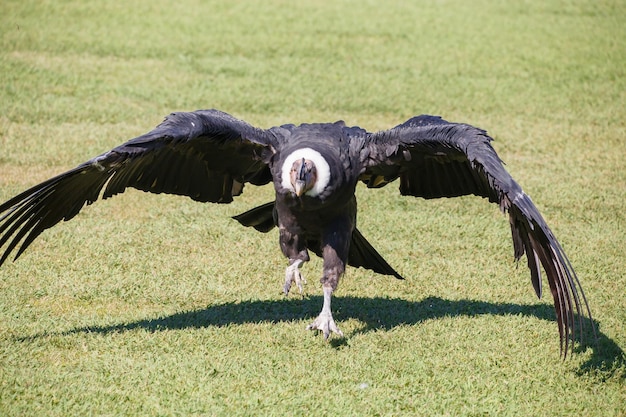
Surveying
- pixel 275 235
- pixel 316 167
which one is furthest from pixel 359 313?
pixel 275 235

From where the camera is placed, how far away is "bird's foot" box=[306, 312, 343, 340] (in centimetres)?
637

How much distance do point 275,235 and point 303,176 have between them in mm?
2694

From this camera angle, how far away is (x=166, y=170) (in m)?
6.61

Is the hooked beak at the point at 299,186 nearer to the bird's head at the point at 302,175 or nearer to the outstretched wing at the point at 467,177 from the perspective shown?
the bird's head at the point at 302,175

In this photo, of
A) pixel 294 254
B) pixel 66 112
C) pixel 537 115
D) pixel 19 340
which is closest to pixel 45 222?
pixel 19 340

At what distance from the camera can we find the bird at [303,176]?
577 centimetres

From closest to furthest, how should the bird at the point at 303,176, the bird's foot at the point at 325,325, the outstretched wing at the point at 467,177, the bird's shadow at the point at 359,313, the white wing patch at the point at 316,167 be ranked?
the outstretched wing at the point at 467,177 → the bird at the point at 303,176 → the white wing patch at the point at 316,167 → the bird's foot at the point at 325,325 → the bird's shadow at the point at 359,313

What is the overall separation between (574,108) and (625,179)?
2.57 meters

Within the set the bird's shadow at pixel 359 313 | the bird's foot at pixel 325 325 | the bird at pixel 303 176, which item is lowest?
the bird's shadow at pixel 359 313

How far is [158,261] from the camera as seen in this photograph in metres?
7.87

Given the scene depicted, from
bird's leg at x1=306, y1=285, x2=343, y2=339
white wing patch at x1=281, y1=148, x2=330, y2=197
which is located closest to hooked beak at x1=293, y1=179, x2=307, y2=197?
white wing patch at x1=281, y1=148, x2=330, y2=197

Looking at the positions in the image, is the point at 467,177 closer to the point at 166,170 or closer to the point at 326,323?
the point at 326,323

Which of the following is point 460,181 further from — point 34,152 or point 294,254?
point 34,152

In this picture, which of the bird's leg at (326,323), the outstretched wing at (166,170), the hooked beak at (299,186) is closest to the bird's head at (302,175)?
the hooked beak at (299,186)
